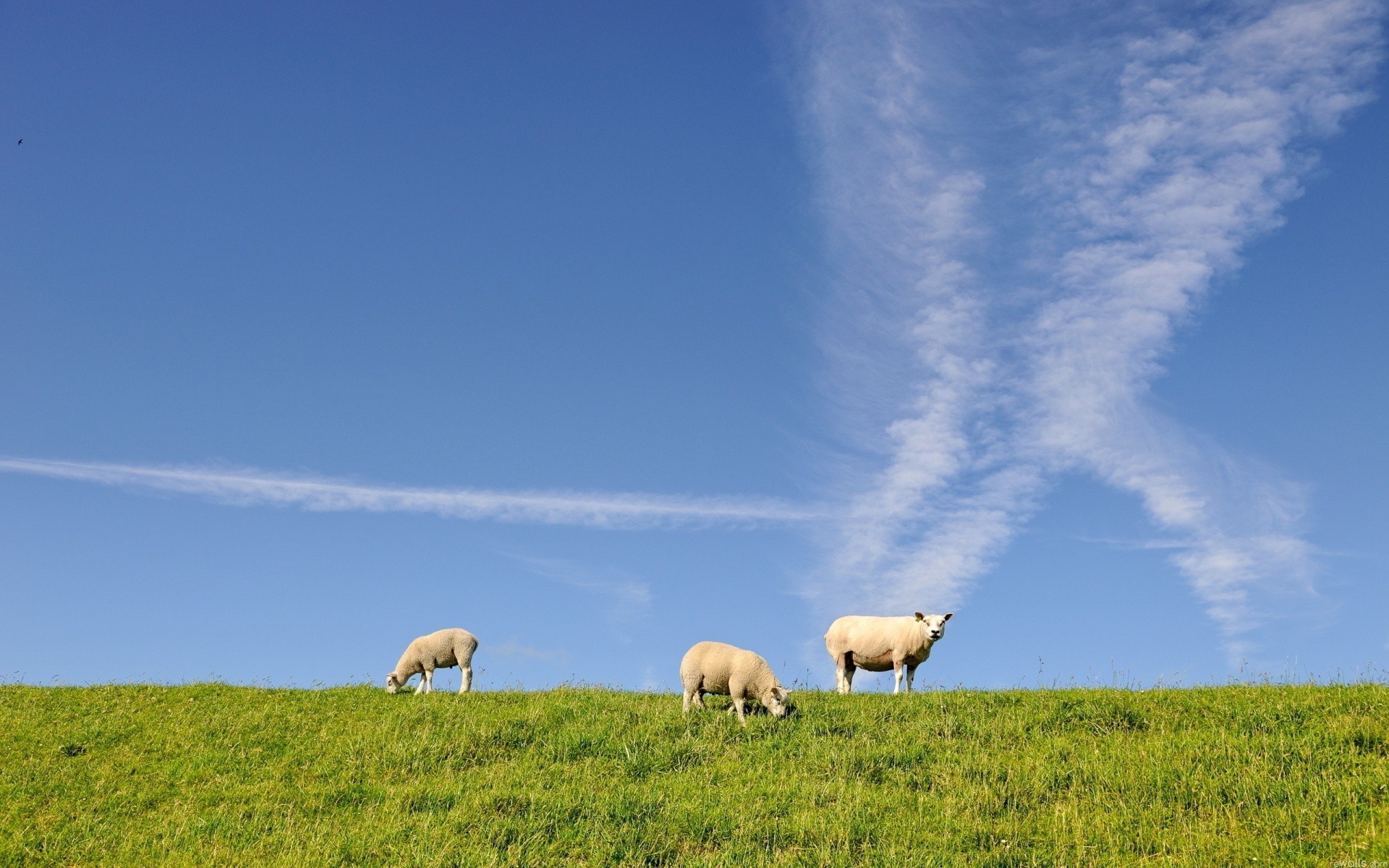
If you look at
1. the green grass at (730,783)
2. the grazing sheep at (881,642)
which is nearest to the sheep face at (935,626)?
the grazing sheep at (881,642)

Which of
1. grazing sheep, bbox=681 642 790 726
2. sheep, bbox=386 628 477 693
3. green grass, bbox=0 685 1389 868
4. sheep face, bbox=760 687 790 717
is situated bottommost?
green grass, bbox=0 685 1389 868

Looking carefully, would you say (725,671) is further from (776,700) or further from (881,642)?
(881,642)

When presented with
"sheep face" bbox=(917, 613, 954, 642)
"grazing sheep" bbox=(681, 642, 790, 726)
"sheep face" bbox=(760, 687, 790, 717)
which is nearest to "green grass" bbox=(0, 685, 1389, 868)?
"sheep face" bbox=(760, 687, 790, 717)

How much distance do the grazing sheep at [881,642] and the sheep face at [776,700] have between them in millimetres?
4855

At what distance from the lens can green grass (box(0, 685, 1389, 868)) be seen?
1294 cm

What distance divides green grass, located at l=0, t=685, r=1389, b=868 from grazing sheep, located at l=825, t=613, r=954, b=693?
12.1ft

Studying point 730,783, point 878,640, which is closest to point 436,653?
point 878,640

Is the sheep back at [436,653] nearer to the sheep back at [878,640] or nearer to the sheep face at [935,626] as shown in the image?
the sheep back at [878,640]

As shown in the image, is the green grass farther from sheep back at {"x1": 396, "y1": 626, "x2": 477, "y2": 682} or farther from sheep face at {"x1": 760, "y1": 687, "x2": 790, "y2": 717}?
sheep back at {"x1": 396, "y1": 626, "x2": 477, "y2": 682}

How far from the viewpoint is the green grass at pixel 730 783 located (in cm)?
1294

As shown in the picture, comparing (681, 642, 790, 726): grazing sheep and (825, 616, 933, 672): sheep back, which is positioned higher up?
(825, 616, 933, 672): sheep back

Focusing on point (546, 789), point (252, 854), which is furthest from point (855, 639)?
point (252, 854)

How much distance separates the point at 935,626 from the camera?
23.8m

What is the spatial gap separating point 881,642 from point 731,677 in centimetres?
697
